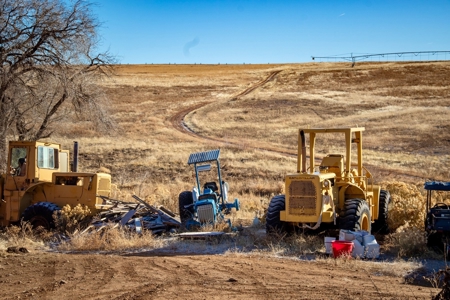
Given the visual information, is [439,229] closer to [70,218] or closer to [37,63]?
[70,218]

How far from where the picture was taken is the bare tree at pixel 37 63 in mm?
20109

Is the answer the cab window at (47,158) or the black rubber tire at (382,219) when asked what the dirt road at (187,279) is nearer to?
the cab window at (47,158)

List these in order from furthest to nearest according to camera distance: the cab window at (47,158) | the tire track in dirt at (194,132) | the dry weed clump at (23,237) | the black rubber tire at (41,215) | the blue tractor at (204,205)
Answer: the tire track in dirt at (194,132), the cab window at (47,158), the blue tractor at (204,205), the black rubber tire at (41,215), the dry weed clump at (23,237)

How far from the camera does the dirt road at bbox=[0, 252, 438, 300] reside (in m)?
8.05

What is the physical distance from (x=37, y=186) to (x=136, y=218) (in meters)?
2.66

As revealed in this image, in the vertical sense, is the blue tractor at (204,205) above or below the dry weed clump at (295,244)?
above

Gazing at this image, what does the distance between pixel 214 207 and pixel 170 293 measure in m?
6.27

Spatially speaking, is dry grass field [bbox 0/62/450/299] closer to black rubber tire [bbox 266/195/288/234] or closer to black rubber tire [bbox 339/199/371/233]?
black rubber tire [bbox 266/195/288/234]

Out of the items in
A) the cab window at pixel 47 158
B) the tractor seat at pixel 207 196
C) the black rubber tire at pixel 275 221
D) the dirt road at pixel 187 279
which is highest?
the cab window at pixel 47 158

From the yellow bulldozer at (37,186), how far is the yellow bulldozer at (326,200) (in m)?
4.68

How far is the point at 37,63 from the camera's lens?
21062 mm

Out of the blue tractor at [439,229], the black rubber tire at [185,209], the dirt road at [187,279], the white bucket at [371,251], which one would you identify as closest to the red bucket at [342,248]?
the white bucket at [371,251]

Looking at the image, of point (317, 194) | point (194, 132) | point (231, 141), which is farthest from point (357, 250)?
point (194, 132)

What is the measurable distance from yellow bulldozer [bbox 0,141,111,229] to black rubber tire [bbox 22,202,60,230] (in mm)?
122
